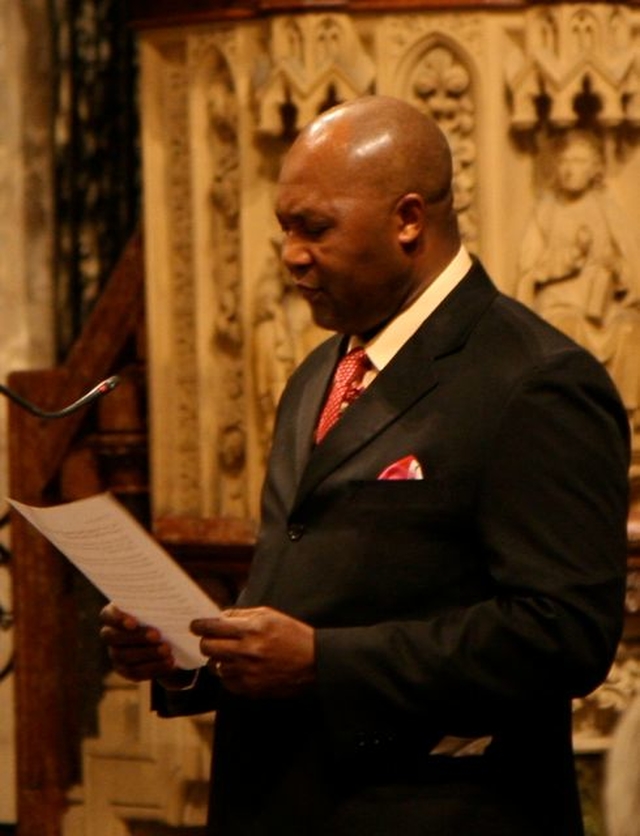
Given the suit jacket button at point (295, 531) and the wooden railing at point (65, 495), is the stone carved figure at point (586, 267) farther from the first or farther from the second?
the suit jacket button at point (295, 531)

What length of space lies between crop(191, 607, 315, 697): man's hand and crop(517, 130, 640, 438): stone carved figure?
2267 millimetres

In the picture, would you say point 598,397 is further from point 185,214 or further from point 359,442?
point 185,214

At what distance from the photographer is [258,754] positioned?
233 cm

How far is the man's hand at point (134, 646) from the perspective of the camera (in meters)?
2.38

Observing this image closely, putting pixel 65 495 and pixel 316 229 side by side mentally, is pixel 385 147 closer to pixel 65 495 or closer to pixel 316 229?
pixel 316 229

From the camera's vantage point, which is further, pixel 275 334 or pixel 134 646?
pixel 275 334

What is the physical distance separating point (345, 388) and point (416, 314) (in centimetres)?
15

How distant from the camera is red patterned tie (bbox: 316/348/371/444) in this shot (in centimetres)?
243

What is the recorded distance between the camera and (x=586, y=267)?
14.4ft

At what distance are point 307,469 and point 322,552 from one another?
11 cm

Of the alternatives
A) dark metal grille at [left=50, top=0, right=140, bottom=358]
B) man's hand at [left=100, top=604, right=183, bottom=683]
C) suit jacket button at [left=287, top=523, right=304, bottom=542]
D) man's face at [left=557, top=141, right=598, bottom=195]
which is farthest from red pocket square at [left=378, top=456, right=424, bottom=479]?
dark metal grille at [left=50, top=0, right=140, bottom=358]

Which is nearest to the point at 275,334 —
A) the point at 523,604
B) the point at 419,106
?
the point at 419,106

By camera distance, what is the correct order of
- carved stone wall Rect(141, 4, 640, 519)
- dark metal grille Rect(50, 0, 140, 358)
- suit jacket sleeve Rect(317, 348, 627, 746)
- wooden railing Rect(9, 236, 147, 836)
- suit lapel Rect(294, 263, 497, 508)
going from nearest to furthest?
suit jacket sleeve Rect(317, 348, 627, 746) < suit lapel Rect(294, 263, 497, 508) < carved stone wall Rect(141, 4, 640, 519) < wooden railing Rect(9, 236, 147, 836) < dark metal grille Rect(50, 0, 140, 358)

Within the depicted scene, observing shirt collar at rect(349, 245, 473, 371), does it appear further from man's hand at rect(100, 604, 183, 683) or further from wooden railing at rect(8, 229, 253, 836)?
wooden railing at rect(8, 229, 253, 836)
